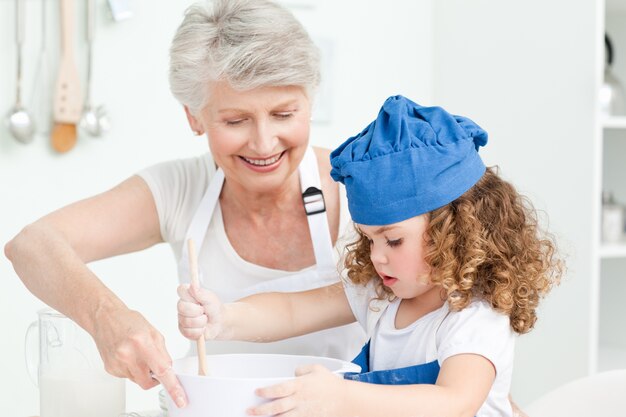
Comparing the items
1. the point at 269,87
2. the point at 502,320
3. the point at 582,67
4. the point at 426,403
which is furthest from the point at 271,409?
the point at 582,67

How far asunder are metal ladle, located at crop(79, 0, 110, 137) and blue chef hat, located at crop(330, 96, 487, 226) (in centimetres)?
139

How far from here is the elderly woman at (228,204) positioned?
4.79ft

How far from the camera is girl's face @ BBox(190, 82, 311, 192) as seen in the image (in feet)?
4.94

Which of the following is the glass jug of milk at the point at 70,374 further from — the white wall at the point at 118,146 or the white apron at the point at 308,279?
the white wall at the point at 118,146

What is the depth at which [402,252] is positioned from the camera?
4.26 feet

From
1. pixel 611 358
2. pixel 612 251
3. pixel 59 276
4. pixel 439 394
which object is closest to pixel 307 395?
pixel 439 394

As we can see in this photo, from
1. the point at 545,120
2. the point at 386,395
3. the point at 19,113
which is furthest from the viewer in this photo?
the point at 545,120

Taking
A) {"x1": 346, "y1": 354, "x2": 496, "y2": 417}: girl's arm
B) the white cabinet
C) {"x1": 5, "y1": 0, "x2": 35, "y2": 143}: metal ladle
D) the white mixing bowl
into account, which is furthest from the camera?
the white cabinet

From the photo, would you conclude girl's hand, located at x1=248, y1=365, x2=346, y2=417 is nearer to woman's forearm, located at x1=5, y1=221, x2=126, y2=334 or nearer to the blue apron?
the blue apron

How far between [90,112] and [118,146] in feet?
0.44

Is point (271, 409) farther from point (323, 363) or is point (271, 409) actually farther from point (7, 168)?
point (7, 168)

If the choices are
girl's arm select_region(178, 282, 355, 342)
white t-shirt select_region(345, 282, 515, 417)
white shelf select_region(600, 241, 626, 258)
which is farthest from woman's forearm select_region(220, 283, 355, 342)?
white shelf select_region(600, 241, 626, 258)

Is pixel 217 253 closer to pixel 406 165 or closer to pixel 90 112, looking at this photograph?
pixel 406 165

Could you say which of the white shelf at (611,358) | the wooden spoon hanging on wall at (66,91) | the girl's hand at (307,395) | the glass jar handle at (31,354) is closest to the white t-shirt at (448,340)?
the girl's hand at (307,395)
